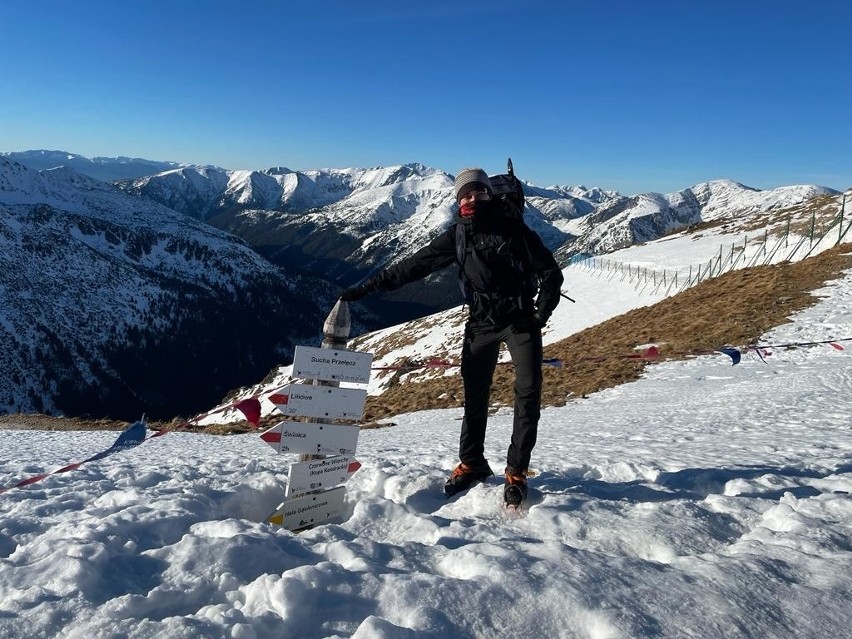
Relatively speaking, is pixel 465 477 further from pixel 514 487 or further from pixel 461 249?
pixel 461 249

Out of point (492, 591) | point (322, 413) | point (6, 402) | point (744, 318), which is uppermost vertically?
point (744, 318)

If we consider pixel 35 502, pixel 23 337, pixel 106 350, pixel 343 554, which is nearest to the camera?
pixel 343 554

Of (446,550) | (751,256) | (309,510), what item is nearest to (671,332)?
(309,510)

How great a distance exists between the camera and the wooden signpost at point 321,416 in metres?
5.26

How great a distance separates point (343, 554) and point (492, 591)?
4.03 feet

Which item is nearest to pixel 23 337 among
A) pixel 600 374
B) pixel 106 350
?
pixel 106 350

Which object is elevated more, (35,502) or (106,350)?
(35,502)

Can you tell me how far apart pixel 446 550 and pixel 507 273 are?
2531 millimetres

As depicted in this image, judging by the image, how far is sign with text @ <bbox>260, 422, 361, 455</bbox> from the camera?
5.34 m

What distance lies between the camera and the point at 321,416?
5.37 m

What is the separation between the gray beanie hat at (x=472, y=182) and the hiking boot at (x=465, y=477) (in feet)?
9.15

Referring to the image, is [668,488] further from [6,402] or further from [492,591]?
[6,402]

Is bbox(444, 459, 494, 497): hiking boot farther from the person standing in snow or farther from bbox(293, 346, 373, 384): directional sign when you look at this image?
bbox(293, 346, 373, 384): directional sign

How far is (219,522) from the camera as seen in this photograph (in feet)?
14.8
